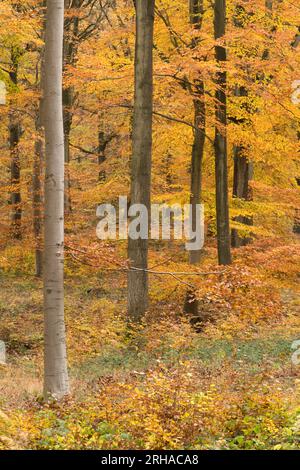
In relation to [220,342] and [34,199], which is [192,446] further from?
[34,199]

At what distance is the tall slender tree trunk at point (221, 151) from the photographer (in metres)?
14.4

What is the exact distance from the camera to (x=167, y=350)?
1260cm

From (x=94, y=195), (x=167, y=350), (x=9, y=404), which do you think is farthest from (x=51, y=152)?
(x=94, y=195)

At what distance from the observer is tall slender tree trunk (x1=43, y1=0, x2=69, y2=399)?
8570 mm

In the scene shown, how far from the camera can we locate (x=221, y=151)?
48.4 feet

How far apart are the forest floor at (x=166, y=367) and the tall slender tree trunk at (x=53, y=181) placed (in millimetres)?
1219

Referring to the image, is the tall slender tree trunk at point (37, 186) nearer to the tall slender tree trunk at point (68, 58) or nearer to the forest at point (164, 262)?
the forest at point (164, 262)

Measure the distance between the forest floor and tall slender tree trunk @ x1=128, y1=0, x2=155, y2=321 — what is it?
39.9 inches

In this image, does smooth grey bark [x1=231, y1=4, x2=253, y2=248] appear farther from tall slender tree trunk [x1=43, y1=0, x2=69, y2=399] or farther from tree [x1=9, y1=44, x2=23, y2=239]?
tall slender tree trunk [x1=43, y1=0, x2=69, y2=399]

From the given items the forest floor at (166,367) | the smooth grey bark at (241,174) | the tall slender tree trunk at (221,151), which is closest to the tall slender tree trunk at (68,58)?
the forest floor at (166,367)

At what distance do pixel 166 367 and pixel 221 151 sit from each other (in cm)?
656

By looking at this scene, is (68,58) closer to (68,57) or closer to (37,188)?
(68,57)

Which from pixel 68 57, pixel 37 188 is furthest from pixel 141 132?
pixel 68 57

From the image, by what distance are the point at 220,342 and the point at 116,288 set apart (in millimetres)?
8545
